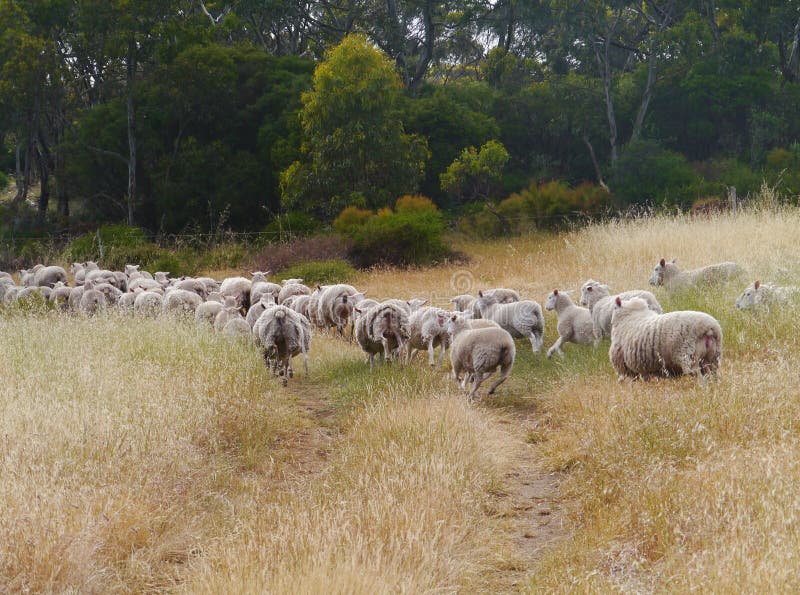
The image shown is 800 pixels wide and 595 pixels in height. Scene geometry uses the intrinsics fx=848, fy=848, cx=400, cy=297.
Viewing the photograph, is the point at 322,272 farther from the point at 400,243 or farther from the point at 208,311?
the point at 208,311

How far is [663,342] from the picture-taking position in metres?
7.91

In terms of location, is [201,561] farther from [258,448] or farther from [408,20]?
[408,20]

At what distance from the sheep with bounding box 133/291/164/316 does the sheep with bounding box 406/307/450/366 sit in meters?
4.31

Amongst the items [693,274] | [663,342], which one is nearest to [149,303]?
[693,274]

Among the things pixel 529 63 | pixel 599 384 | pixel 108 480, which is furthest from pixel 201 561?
pixel 529 63

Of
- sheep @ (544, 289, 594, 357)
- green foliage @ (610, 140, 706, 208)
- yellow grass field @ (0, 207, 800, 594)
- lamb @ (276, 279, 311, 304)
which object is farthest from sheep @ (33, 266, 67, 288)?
green foliage @ (610, 140, 706, 208)

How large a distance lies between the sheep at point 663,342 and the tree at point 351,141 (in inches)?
807

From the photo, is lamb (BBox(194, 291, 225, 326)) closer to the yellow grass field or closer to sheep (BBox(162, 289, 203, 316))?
sheep (BBox(162, 289, 203, 316))

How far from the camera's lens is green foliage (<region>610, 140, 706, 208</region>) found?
30.3 meters

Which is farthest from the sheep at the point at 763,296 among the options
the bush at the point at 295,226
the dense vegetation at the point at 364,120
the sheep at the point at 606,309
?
the bush at the point at 295,226

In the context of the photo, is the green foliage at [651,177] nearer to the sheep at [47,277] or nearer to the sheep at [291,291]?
the sheep at [291,291]

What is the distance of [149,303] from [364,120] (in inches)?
643

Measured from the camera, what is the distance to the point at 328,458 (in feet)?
25.3

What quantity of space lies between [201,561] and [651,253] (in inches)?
579
